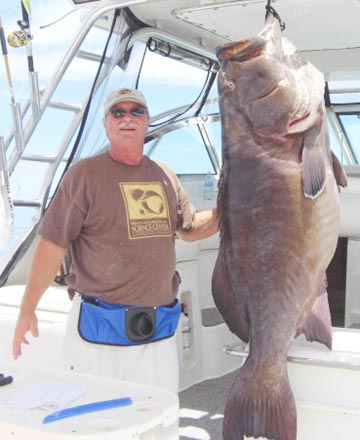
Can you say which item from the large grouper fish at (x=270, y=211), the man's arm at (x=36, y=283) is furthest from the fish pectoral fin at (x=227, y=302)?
the man's arm at (x=36, y=283)

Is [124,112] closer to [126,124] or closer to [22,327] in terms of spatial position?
[126,124]

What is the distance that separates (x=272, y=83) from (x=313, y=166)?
1.18 ft

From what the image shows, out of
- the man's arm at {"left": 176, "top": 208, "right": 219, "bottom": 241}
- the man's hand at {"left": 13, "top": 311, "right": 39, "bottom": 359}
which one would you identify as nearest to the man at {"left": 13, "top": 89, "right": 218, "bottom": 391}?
the man's hand at {"left": 13, "top": 311, "right": 39, "bottom": 359}

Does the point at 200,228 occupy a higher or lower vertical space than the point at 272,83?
lower

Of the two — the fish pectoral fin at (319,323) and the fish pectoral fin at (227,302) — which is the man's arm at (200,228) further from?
the fish pectoral fin at (319,323)

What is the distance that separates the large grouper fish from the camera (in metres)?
2.47

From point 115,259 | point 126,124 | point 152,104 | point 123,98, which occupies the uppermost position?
point 152,104

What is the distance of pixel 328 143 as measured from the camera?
8.27 ft

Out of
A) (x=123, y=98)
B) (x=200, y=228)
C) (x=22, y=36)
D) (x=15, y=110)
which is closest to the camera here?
(x=123, y=98)

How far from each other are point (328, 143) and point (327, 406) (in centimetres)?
106

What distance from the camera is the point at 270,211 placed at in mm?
2518

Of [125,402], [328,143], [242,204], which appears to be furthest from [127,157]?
[125,402]

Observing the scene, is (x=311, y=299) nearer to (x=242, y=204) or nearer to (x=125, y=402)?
(x=242, y=204)

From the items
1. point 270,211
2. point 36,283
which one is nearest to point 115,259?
point 36,283
